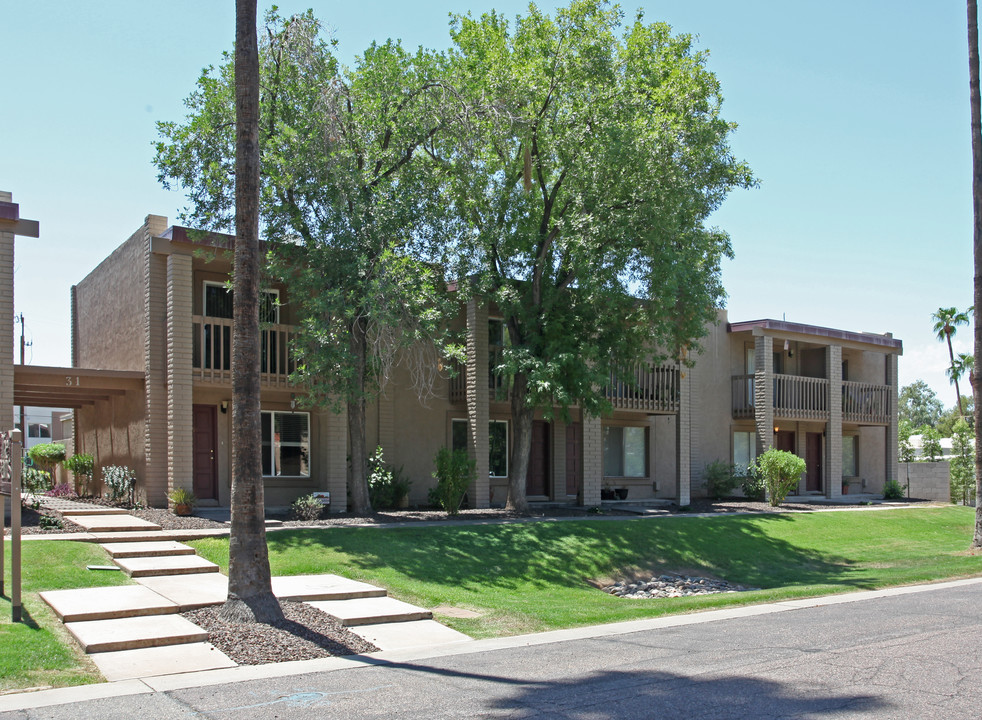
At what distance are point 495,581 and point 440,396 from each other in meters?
9.49

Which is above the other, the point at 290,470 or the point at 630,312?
the point at 630,312

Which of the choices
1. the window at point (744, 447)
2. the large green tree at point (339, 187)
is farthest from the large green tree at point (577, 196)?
the window at point (744, 447)

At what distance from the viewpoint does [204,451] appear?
2053cm

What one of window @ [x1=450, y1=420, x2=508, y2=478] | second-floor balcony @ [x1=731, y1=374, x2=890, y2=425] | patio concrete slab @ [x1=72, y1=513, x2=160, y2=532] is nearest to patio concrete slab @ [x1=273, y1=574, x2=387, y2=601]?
patio concrete slab @ [x1=72, y1=513, x2=160, y2=532]

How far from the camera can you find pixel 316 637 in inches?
387

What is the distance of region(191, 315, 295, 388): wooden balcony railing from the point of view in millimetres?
18938

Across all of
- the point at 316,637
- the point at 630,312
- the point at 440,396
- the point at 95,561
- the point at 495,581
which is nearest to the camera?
the point at 316,637

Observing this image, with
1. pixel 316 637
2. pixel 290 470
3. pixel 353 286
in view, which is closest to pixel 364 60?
pixel 353 286

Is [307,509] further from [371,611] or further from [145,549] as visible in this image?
[371,611]

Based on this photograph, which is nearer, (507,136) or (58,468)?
Result: (507,136)

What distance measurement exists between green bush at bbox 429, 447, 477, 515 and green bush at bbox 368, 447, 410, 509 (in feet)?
3.98

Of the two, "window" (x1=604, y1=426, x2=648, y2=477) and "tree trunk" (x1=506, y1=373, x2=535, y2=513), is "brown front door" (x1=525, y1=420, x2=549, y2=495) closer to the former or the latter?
"window" (x1=604, y1=426, x2=648, y2=477)

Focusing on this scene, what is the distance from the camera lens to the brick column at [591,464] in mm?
24234

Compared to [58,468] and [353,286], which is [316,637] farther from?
[58,468]
